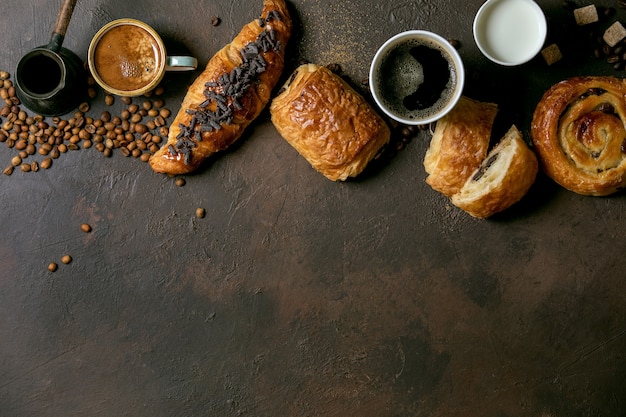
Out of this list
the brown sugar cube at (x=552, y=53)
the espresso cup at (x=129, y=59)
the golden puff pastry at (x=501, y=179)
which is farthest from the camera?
the brown sugar cube at (x=552, y=53)

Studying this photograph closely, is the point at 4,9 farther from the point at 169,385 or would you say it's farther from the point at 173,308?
the point at 169,385

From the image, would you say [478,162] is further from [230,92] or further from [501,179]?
[230,92]

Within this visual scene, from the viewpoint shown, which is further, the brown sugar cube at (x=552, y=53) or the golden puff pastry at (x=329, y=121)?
the brown sugar cube at (x=552, y=53)

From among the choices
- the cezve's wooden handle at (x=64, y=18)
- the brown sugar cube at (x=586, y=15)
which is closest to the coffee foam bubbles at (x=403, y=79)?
the brown sugar cube at (x=586, y=15)

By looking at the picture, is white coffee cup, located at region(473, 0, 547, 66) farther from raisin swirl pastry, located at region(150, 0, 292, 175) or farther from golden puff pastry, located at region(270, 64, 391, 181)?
raisin swirl pastry, located at region(150, 0, 292, 175)

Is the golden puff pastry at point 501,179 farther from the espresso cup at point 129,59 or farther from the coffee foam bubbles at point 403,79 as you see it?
the espresso cup at point 129,59
